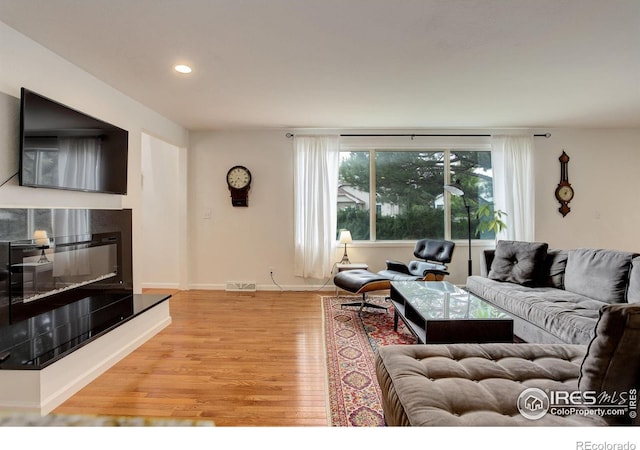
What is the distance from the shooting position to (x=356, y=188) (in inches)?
183

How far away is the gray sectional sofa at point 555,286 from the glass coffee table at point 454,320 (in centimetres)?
33

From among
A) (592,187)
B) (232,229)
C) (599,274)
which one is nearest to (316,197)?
(232,229)

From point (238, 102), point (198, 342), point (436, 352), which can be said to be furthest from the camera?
point (238, 102)

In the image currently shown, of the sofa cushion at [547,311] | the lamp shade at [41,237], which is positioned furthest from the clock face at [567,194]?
the lamp shade at [41,237]

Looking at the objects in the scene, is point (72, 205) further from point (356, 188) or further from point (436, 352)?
point (356, 188)

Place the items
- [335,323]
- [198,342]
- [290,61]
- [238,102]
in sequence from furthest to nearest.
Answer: [238,102] → [335,323] → [198,342] → [290,61]

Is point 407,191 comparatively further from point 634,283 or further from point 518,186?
point 634,283

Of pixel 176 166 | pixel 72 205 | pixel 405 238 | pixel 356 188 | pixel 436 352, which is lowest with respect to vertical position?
pixel 436 352

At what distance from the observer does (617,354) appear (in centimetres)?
100

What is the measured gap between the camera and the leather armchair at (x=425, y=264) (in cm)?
354

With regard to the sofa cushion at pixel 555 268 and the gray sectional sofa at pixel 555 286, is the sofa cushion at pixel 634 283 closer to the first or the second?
the gray sectional sofa at pixel 555 286

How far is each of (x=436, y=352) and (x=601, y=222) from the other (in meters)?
4.68

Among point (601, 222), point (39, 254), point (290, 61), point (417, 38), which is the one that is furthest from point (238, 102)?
point (601, 222)

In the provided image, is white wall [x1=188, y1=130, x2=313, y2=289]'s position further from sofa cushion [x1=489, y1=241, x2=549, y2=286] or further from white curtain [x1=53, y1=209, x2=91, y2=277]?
sofa cushion [x1=489, y1=241, x2=549, y2=286]
